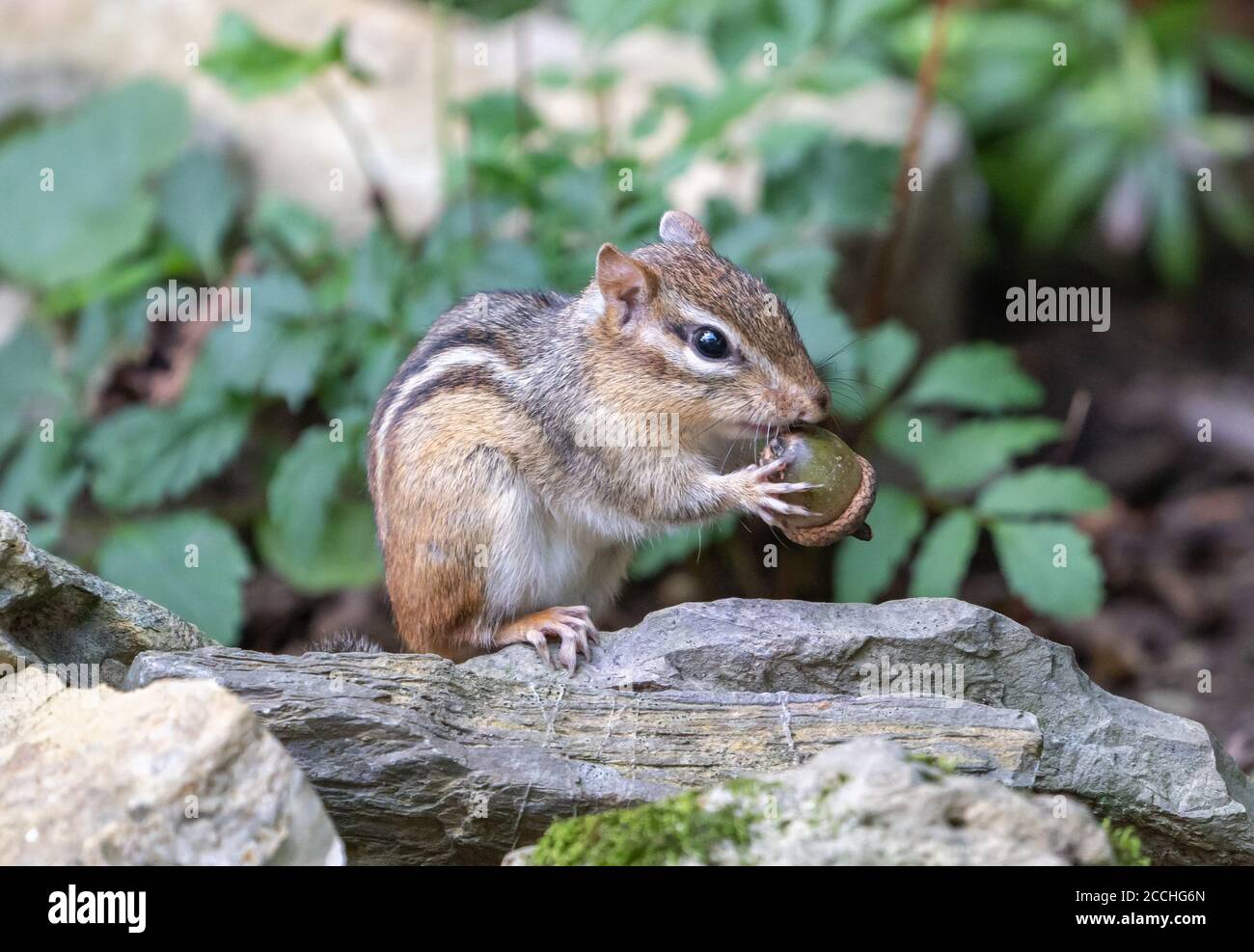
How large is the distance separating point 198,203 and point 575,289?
2.27m

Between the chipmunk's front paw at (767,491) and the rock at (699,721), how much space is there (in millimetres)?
288

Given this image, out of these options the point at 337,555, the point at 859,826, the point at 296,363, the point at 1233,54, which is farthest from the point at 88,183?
the point at 1233,54

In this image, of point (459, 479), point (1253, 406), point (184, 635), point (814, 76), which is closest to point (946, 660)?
point (459, 479)

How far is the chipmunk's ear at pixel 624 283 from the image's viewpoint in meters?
4.71

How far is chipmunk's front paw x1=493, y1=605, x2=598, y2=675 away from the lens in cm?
438

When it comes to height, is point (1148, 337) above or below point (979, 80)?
below

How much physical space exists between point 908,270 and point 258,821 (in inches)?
241

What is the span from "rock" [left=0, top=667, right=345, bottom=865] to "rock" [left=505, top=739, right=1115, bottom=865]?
60 cm

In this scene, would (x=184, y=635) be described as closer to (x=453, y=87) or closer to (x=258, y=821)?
(x=258, y=821)

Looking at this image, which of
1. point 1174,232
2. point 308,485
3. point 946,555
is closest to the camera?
point 946,555

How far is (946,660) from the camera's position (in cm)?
425

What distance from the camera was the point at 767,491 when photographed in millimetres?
4402

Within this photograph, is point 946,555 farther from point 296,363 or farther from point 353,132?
point 353,132

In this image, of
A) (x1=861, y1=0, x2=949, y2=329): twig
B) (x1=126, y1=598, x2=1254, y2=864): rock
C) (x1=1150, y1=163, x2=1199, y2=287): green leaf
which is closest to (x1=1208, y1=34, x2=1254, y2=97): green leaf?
(x1=1150, y1=163, x2=1199, y2=287): green leaf
